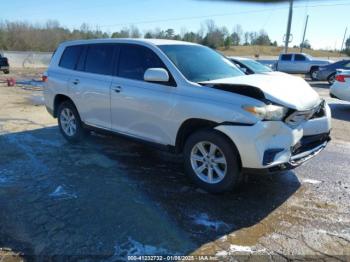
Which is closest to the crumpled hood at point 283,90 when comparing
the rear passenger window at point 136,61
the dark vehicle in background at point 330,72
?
the rear passenger window at point 136,61

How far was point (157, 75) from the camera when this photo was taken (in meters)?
4.60

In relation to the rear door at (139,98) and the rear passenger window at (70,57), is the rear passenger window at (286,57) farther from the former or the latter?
the rear door at (139,98)

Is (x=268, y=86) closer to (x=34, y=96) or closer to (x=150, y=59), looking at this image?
(x=150, y=59)

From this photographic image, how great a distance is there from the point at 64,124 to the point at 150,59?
2.66m

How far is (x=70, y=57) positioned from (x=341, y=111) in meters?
8.01

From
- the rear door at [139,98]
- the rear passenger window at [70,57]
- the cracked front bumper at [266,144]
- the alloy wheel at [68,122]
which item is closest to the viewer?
the cracked front bumper at [266,144]

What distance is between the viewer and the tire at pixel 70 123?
6496 millimetres

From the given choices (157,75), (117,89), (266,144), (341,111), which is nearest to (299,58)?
(341,111)

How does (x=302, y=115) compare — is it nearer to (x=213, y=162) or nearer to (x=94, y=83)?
(x=213, y=162)

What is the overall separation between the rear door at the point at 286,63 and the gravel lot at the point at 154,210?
74.7 ft

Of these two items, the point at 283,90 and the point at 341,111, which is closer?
the point at 283,90

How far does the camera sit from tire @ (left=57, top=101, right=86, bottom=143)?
6.50m

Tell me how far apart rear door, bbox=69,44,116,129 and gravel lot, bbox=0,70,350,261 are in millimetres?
669

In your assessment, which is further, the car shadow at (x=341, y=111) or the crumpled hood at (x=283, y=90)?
the car shadow at (x=341, y=111)
